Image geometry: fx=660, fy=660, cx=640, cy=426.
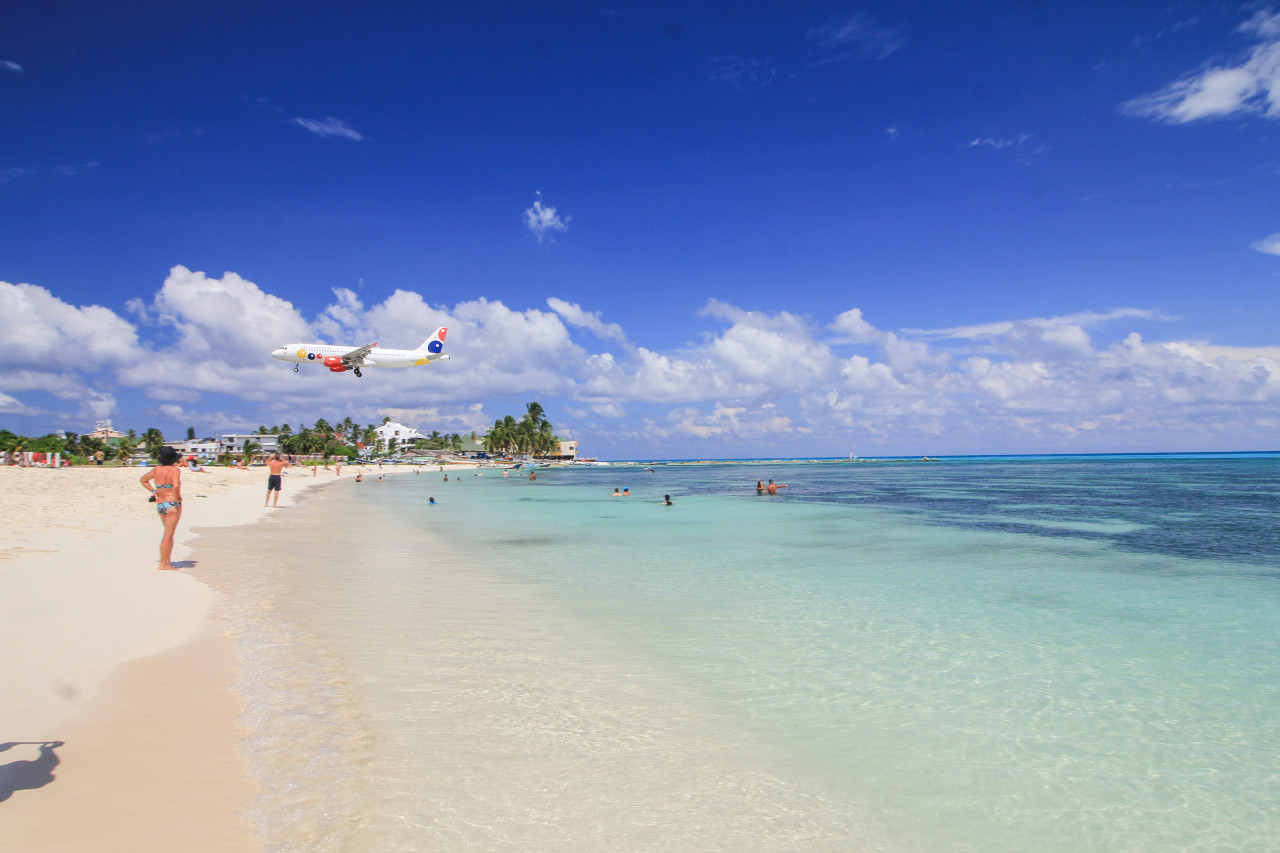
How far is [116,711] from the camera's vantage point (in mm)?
5613

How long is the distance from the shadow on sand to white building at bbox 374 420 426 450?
611ft

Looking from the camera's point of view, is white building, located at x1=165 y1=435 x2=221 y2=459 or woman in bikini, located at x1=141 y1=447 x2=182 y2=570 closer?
woman in bikini, located at x1=141 y1=447 x2=182 y2=570

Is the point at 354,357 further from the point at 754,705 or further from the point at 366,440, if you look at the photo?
the point at 366,440

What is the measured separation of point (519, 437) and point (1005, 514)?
126 meters

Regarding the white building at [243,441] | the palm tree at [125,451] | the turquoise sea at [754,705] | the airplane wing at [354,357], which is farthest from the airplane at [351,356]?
the white building at [243,441]

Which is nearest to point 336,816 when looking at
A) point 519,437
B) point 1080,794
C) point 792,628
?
point 1080,794

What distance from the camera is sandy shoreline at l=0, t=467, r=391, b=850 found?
396cm

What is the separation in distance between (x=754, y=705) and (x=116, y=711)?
5.84 metres

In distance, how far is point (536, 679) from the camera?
7.41 meters

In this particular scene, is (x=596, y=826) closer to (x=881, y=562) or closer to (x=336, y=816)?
(x=336, y=816)

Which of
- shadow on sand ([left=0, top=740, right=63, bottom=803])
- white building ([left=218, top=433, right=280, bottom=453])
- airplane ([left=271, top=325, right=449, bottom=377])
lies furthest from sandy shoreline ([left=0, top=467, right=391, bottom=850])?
white building ([left=218, top=433, right=280, bottom=453])

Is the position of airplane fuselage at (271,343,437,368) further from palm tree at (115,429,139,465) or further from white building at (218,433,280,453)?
white building at (218,433,280,453)

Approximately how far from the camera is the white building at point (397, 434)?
184m

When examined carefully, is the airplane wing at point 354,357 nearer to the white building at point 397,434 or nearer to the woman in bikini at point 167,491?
the woman in bikini at point 167,491
